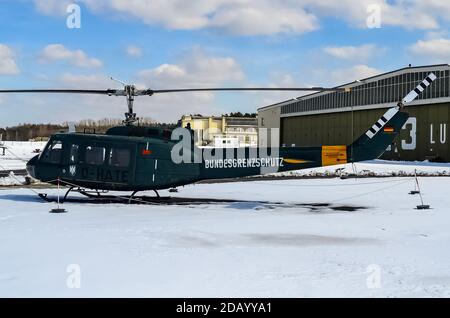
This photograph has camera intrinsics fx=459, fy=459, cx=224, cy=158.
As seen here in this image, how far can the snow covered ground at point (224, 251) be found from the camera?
583 cm

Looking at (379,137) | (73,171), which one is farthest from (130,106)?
(379,137)

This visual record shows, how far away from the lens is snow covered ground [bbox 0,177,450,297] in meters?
5.83

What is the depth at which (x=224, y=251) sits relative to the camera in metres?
7.86

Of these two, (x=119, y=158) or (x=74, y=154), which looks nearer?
(x=119, y=158)

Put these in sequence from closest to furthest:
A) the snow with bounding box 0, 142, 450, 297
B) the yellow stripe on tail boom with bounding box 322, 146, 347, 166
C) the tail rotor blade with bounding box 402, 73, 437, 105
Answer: the snow with bounding box 0, 142, 450, 297, the tail rotor blade with bounding box 402, 73, 437, 105, the yellow stripe on tail boom with bounding box 322, 146, 347, 166

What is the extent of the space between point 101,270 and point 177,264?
3.66ft

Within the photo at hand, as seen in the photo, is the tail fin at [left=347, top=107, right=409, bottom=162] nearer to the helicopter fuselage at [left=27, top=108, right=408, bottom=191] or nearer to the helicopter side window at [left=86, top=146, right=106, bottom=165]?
the helicopter fuselage at [left=27, top=108, right=408, bottom=191]

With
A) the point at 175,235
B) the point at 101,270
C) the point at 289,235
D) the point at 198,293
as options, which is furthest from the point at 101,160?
the point at 198,293

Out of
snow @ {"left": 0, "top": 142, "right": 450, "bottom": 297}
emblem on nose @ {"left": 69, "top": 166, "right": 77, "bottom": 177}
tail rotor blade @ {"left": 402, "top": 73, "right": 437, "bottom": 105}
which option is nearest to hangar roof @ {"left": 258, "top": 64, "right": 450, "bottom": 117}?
tail rotor blade @ {"left": 402, "top": 73, "right": 437, "bottom": 105}

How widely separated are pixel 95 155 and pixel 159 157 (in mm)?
2020

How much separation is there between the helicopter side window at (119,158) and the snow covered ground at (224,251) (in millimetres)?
1414

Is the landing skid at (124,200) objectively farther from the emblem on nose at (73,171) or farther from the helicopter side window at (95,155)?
the helicopter side window at (95,155)

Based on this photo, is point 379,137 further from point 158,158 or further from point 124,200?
point 124,200

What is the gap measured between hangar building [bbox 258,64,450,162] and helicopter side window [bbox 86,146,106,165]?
40.9 meters
